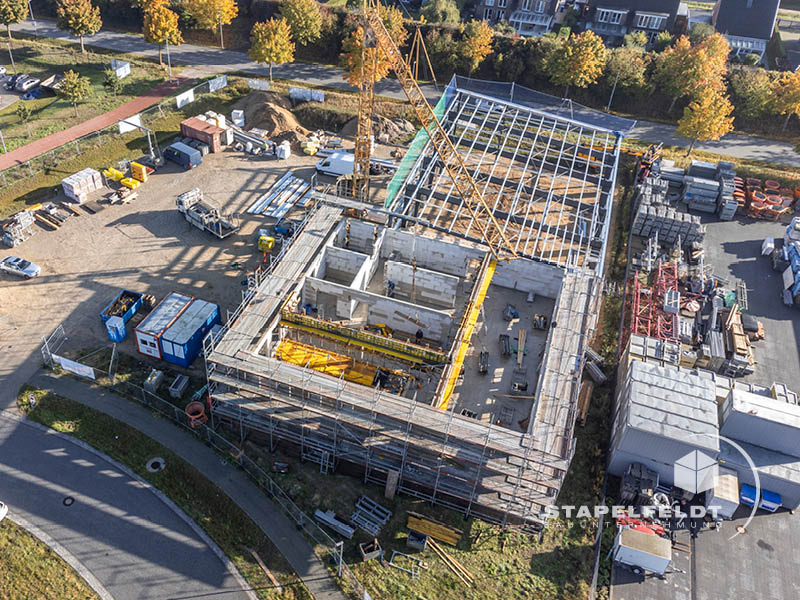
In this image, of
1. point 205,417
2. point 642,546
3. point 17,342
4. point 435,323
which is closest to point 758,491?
point 642,546

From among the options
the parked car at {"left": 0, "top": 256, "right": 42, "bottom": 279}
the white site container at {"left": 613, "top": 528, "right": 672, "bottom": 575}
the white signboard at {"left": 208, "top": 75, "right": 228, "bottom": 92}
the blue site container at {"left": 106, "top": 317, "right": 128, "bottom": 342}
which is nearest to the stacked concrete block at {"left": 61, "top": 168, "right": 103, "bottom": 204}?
the parked car at {"left": 0, "top": 256, "right": 42, "bottom": 279}

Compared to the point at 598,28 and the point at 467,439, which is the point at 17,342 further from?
the point at 598,28

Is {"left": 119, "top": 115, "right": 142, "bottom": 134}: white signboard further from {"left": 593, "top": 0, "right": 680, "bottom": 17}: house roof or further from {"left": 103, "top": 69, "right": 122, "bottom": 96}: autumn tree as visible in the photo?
{"left": 593, "top": 0, "right": 680, "bottom": 17}: house roof

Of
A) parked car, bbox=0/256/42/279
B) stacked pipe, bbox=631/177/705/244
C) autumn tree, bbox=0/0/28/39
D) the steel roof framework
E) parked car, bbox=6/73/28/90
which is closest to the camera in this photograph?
parked car, bbox=0/256/42/279

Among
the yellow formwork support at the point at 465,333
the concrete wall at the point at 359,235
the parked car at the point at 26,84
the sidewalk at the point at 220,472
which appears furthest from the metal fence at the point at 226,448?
the parked car at the point at 26,84

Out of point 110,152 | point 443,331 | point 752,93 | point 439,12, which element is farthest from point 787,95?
point 110,152
